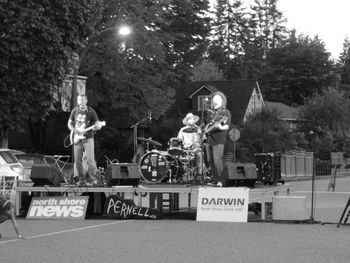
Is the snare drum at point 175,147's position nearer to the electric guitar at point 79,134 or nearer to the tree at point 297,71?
the electric guitar at point 79,134

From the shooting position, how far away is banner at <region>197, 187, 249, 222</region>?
52.7ft

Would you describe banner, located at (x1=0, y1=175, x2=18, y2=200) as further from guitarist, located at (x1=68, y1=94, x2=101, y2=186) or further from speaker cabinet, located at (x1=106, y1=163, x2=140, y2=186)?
speaker cabinet, located at (x1=106, y1=163, x2=140, y2=186)

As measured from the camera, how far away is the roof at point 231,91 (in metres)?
73.6

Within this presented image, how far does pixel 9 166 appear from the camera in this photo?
23.7 meters

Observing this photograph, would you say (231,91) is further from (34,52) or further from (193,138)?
(193,138)

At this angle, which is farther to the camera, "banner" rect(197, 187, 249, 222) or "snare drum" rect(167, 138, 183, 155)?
"snare drum" rect(167, 138, 183, 155)

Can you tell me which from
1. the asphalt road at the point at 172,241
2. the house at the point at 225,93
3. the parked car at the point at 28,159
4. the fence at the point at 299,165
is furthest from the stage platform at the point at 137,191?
the house at the point at 225,93

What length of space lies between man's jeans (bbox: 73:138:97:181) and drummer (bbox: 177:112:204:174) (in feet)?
9.49

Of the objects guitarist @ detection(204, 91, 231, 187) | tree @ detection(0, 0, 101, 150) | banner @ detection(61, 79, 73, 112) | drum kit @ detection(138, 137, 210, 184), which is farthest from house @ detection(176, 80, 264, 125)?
guitarist @ detection(204, 91, 231, 187)

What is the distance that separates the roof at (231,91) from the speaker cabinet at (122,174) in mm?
55115

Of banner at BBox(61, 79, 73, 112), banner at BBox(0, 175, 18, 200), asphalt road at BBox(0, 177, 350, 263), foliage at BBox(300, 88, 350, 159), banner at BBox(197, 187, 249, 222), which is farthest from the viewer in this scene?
foliage at BBox(300, 88, 350, 159)

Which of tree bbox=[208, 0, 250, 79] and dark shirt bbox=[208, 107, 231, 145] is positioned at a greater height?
tree bbox=[208, 0, 250, 79]

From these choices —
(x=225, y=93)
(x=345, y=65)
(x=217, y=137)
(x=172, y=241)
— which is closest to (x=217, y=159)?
(x=217, y=137)

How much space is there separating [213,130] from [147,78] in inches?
1099
